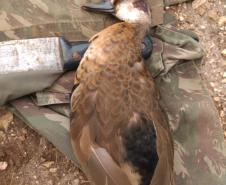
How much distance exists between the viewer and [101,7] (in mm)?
3697

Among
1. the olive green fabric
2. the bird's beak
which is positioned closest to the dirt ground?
the olive green fabric

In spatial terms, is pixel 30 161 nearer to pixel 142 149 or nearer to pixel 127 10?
pixel 142 149

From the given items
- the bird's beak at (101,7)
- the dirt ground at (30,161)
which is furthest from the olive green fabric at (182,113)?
the bird's beak at (101,7)

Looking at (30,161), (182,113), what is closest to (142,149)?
(182,113)

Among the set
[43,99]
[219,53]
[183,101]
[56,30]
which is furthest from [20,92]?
[219,53]

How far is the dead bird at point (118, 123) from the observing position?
128 inches

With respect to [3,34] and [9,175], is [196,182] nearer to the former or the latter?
[9,175]

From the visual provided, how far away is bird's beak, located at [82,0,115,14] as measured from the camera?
12.1ft

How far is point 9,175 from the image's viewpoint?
138 inches

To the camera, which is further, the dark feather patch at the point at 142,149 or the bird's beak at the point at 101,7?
the bird's beak at the point at 101,7

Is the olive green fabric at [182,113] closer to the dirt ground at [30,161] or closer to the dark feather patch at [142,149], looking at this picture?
the dirt ground at [30,161]

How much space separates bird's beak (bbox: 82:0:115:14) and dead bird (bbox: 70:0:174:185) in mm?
291

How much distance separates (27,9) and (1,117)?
0.57 metres

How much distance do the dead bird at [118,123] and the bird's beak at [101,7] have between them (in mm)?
291
